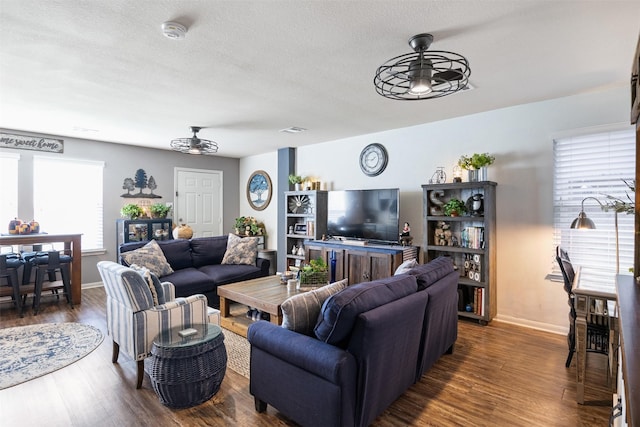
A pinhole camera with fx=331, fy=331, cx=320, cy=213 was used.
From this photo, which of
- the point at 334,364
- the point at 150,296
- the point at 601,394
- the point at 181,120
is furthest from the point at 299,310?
the point at 181,120

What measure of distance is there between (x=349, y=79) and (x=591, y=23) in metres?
1.74

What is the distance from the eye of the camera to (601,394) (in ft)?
8.01

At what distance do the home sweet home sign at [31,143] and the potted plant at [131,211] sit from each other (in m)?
1.31

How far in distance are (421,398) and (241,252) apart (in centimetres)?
340

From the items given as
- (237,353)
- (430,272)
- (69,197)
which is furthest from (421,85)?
(69,197)

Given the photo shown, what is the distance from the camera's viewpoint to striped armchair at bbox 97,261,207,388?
2.50 metres

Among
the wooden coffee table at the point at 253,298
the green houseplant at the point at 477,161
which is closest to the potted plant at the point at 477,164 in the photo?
the green houseplant at the point at 477,161

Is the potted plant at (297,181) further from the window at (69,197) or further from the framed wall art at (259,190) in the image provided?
the window at (69,197)

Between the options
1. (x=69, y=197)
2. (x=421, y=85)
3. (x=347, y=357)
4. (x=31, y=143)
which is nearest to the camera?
(x=347, y=357)

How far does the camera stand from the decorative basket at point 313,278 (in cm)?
353

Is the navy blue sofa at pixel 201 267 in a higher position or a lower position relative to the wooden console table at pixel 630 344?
lower

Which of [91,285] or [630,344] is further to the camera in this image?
[91,285]

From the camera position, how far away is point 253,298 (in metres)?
3.30

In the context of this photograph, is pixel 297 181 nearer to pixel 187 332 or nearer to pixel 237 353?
pixel 237 353
